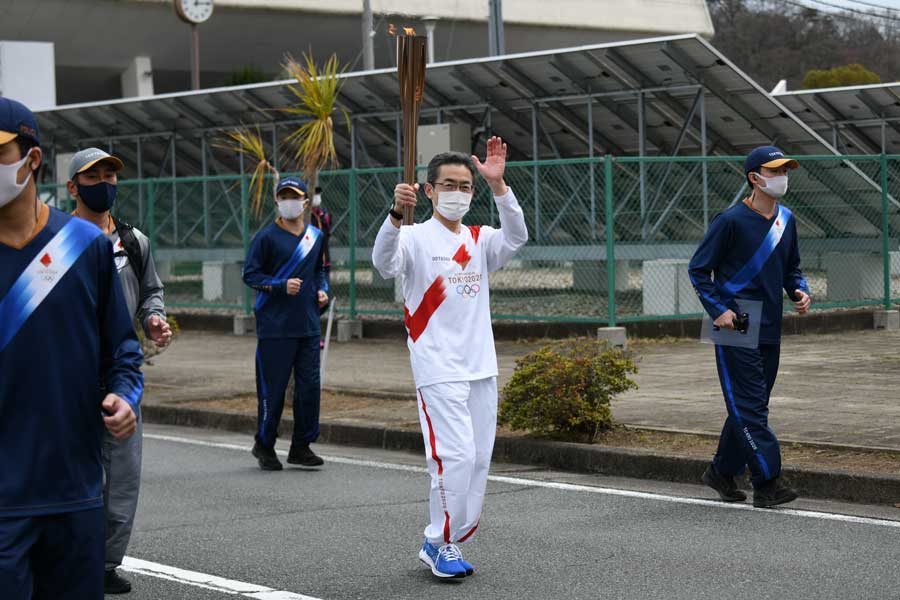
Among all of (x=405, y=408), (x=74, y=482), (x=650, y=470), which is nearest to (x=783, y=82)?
(x=405, y=408)

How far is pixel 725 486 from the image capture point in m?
8.34

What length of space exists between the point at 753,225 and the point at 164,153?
842 inches

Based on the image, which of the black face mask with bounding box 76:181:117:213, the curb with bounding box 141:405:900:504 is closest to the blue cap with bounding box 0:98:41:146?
the black face mask with bounding box 76:181:117:213

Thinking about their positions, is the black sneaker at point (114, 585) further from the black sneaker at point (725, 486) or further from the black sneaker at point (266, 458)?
the black sneaker at point (266, 458)

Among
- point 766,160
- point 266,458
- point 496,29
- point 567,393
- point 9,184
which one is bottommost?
point 266,458

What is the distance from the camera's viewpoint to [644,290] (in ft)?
54.8

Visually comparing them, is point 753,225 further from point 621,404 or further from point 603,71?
point 603,71

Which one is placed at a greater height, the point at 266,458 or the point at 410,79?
the point at 410,79

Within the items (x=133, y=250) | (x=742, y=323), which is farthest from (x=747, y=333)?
(x=133, y=250)

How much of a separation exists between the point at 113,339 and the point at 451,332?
2596mm

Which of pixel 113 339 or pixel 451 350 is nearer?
pixel 113 339

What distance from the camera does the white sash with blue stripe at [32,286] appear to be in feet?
13.2

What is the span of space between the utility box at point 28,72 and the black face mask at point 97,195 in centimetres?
3004

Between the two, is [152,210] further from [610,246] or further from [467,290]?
[467,290]
